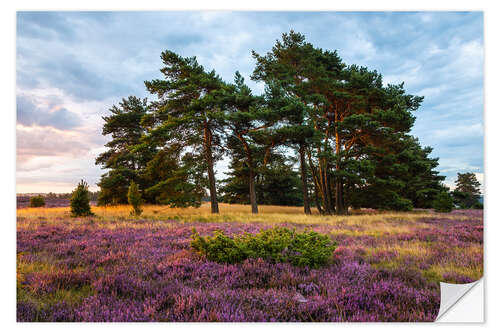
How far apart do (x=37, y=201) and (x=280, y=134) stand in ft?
33.0

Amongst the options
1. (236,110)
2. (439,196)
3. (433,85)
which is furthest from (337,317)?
(236,110)

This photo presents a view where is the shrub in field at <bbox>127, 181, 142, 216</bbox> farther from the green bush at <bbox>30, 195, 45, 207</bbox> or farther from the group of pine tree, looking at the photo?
the green bush at <bbox>30, 195, 45, 207</bbox>

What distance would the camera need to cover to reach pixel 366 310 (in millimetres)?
2646

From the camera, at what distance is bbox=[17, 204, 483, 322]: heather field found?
260 cm

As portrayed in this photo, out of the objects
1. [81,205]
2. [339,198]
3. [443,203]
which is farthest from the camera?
[339,198]

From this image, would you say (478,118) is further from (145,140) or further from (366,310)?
(145,140)

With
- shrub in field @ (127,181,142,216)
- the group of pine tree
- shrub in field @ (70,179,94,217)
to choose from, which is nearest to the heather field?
shrub in field @ (70,179,94,217)

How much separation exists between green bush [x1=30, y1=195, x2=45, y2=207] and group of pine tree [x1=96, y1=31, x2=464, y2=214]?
580 cm

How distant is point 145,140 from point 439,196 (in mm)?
14543

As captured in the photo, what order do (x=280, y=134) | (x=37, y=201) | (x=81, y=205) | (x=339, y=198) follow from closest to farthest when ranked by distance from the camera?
(x=37, y=201)
(x=81, y=205)
(x=280, y=134)
(x=339, y=198)

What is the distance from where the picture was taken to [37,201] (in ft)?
17.3

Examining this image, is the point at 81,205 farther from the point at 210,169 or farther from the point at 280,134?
the point at 280,134

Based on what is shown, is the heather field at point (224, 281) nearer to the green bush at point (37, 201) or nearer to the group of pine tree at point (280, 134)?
the green bush at point (37, 201)
